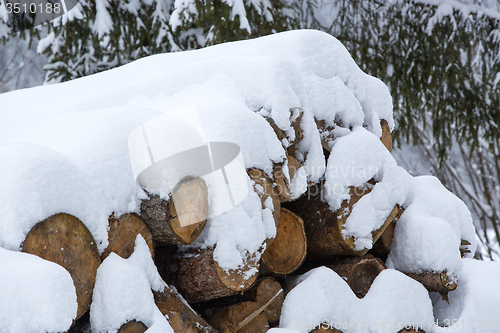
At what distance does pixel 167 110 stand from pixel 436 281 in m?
1.23

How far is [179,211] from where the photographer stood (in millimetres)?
1052

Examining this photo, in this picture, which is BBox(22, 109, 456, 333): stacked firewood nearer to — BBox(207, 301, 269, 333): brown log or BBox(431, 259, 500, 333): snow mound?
BBox(207, 301, 269, 333): brown log

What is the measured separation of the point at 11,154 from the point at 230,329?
2.68 ft

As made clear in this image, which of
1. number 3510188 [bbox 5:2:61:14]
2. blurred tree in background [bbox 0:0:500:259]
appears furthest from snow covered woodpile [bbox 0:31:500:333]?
number 3510188 [bbox 5:2:61:14]

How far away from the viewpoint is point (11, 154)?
2.97 feet

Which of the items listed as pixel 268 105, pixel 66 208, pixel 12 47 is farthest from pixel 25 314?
pixel 12 47

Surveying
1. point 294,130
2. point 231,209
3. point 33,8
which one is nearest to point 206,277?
point 231,209

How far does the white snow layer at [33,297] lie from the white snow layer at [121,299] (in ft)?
0.51

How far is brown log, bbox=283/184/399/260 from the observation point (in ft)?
4.71

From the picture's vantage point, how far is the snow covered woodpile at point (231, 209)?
35.3 inches

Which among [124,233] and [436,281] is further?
[436,281]

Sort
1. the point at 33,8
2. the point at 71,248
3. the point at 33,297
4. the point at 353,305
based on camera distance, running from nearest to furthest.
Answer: the point at 33,297
the point at 71,248
the point at 353,305
the point at 33,8

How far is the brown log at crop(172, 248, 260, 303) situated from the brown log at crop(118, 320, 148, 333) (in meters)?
0.22

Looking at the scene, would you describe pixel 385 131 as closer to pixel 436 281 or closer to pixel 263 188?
pixel 436 281
